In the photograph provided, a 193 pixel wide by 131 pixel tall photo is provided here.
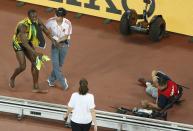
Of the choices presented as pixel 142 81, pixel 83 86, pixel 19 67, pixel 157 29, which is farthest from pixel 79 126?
pixel 157 29

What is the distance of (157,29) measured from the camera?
1407 centimetres

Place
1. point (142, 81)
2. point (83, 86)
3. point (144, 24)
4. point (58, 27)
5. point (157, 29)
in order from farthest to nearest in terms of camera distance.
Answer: point (144, 24), point (157, 29), point (142, 81), point (58, 27), point (83, 86)

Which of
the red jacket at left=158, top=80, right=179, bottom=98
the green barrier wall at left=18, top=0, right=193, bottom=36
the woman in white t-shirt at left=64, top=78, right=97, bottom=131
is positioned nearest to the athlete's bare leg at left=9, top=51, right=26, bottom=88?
the woman in white t-shirt at left=64, top=78, right=97, bottom=131

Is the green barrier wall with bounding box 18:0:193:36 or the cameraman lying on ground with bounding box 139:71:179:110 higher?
the green barrier wall with bounding box 18:0:193:36

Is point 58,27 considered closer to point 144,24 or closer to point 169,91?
point 169,91

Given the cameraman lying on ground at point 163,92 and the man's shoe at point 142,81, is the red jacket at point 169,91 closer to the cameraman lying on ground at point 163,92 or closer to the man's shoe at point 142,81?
the cameraman lying on ground at point 163,92

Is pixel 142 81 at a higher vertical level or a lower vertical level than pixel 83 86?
lower

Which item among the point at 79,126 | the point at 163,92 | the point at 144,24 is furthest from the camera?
the point at 144,24

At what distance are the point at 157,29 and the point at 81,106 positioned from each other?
209 inches

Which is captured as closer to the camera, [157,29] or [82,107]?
[82,107]

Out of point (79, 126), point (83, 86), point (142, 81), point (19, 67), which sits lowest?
point (79, 126)

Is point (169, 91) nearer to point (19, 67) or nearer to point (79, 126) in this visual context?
point (79, 126)

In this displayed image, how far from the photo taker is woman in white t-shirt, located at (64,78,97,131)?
9.27 metres

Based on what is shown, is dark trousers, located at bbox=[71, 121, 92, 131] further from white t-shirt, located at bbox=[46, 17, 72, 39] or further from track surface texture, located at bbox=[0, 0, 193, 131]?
white t-shirt, located at bbox=[46, 17, 72, 39]
